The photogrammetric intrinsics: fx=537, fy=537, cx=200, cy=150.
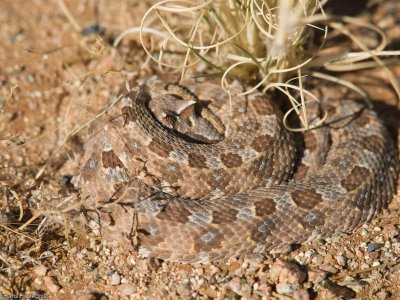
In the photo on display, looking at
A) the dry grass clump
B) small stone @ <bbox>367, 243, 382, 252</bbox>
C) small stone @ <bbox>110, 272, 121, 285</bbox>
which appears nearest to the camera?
small stone @ <bbox>110, 272, 121, 285</bbox>

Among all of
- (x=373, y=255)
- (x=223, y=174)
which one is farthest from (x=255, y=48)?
(x=373, y=255)

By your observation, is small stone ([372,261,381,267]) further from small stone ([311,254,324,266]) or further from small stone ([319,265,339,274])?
small stone ([311,254,324,266])

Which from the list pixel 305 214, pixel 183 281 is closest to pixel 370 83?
pixel 305 214

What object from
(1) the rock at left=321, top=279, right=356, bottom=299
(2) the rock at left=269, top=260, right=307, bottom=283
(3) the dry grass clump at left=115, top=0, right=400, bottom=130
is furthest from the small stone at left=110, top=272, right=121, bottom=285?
(3) the dry grass clump at left=115, top=0, right=400, bottom=130

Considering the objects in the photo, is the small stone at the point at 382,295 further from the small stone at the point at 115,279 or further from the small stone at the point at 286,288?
the small stone at the point at 115,279

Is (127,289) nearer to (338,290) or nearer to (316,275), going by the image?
(316,275)

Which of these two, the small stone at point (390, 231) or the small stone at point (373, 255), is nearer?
the small stone at point (373, 255)

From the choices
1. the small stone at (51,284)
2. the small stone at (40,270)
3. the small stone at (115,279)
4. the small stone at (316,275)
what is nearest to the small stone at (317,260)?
the small stone at (316,275)
